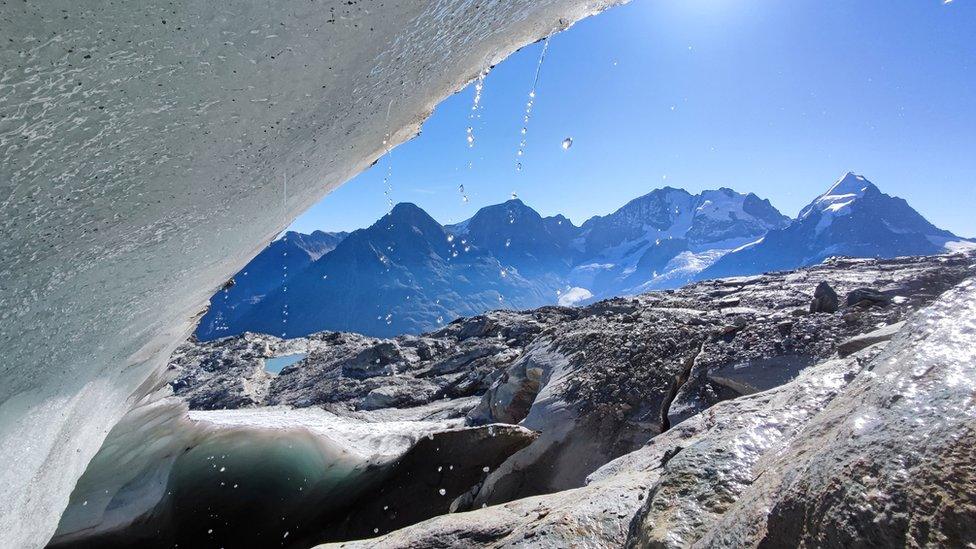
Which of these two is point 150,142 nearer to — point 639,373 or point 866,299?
point 639,373

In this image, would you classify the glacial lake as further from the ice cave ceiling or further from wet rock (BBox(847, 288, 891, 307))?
wet rock (BBox(847, 288, 891, 307))

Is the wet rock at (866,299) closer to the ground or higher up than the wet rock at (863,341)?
higher up

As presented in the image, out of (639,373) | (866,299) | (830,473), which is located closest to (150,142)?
(830,473)

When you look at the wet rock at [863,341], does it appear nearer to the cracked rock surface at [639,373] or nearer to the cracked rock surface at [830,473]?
the cracked rock surface at [639,373]

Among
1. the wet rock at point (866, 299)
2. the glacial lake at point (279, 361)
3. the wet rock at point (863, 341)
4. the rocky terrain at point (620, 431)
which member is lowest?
the rocky terrain at point (620, 431)

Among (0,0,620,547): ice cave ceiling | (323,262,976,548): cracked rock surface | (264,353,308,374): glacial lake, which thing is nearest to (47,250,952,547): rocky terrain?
(323,262,976,548): cracked rock surface

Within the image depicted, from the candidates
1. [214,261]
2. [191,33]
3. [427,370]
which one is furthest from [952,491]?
[427,370]

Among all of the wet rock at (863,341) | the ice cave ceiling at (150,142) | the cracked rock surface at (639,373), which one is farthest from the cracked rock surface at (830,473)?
the ice cave ceiling at (150,142)

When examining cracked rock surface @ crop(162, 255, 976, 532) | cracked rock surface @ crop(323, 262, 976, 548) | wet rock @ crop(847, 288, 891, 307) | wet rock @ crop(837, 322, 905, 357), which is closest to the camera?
cracked rock surface @ crop(323, 262, 976, 548)

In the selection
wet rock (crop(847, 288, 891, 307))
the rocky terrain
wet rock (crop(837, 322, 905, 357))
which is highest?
wet rock (crop(847, 288, 891, 307))
